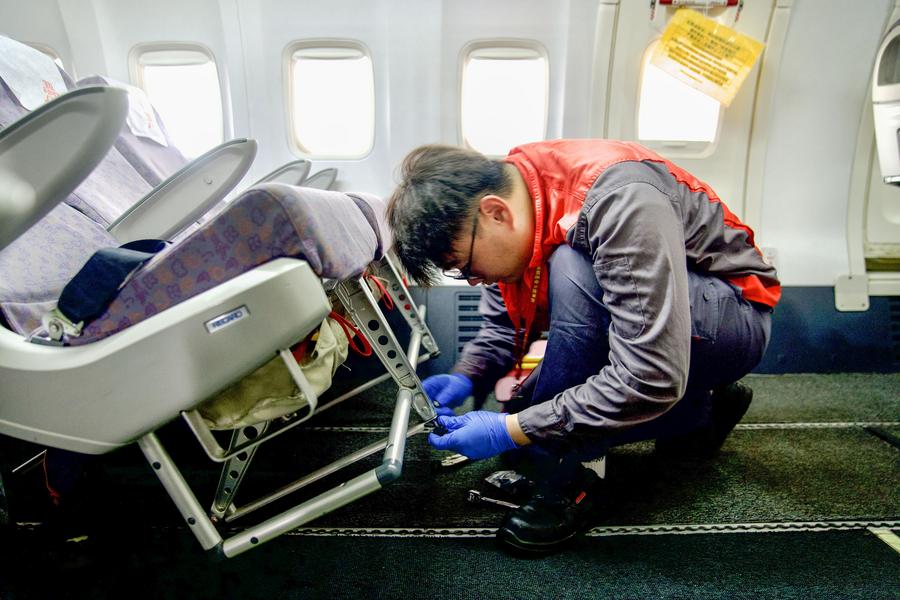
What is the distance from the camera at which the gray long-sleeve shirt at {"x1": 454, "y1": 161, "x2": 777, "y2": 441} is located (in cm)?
101

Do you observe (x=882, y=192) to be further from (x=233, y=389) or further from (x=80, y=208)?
(x=80, y=208)

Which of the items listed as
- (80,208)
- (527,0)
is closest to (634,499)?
(80,208)

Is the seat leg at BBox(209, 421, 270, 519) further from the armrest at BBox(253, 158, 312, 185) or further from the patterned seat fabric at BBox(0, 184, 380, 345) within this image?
the armrest at BBox(253, 158, 312, 185)

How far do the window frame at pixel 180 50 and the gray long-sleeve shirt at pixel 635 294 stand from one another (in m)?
2.46

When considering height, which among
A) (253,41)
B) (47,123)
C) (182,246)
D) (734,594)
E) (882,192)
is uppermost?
(253,41)

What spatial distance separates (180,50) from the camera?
272cm

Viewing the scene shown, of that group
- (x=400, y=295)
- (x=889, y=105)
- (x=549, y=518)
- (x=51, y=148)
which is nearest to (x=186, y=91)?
(x=400, y=295)

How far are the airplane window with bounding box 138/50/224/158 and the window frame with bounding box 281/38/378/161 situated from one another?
414 mm

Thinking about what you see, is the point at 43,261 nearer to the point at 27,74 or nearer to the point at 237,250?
the point at 27,74

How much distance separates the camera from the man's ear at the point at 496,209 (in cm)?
118

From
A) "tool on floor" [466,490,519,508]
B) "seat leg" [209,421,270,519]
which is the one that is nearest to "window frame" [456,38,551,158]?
"tool on floor" [466,490,519,508]

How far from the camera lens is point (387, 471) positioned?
44.7 inches

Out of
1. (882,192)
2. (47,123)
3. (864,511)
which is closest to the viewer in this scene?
(47,123)

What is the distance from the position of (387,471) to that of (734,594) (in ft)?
3.03
